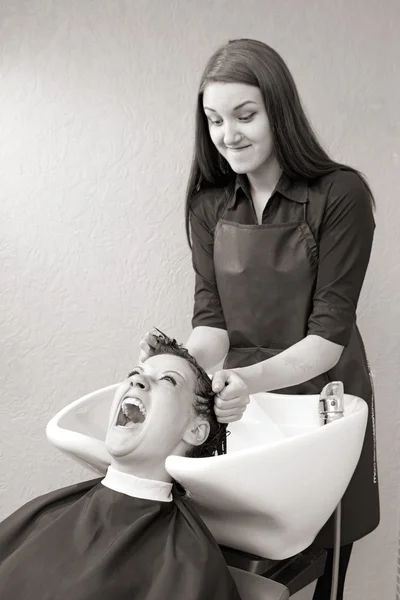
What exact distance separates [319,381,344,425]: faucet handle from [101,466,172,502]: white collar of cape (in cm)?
33

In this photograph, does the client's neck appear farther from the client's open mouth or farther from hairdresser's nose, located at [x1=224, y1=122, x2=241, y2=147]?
hairdresser's nose, located at [x1=224, y1=122, x2=241, y2=147]

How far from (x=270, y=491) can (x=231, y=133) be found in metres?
0.77

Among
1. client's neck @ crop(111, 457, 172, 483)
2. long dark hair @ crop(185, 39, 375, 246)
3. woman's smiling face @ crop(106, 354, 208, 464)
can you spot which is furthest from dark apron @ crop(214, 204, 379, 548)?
client's neck @ crop(111, 457, 172, 483)

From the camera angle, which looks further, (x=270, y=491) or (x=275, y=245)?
(x=275, y=245)

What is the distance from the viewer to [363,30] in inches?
95.7

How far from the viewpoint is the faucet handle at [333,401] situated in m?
1.47

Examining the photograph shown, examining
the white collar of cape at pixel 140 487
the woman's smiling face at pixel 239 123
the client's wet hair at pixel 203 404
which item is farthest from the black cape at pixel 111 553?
the woman's smiling face at pixel 239 123

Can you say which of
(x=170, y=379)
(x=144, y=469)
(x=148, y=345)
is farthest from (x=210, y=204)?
(x=144, y=469)

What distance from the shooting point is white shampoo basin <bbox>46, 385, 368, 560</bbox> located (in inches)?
50.7

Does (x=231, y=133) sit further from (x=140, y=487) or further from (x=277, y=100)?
(x=140, y=487)

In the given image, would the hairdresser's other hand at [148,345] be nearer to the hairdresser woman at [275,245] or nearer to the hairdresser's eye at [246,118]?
the hairdresser woman at [275,245]

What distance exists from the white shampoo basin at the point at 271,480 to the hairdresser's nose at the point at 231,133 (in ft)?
1.96

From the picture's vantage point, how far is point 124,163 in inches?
98.9

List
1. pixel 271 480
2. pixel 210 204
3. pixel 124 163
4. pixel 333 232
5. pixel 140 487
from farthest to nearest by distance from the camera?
pixel 124 163 < pixel 210 204 < pixel 333 232 < pixel 140 487 < pixel 271 480
